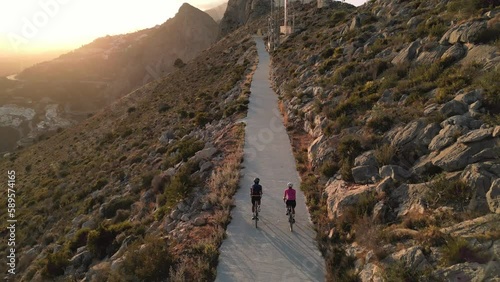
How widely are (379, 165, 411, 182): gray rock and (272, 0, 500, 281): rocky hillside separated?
0.04m

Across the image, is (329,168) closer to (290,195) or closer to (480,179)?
(290,195)

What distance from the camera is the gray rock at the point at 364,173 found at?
491 inches

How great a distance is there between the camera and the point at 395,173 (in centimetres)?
1152

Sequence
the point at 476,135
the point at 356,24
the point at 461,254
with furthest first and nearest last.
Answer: the point at 356,24
the point at 476,135
the point at 461,254

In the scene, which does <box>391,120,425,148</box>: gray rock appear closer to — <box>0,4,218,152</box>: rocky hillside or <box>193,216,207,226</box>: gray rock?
<box>193,216,207,226</box>: gray rock

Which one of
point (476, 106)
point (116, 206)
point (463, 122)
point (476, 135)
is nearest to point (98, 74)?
point (116, 206)

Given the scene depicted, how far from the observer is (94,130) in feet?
155

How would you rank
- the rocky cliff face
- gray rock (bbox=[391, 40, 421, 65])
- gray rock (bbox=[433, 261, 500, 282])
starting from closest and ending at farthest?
gray rock (bbox=[433, 261, 500, 282]) → gray rock (bbox=[391, 40, 421, 65]) → the rocky cliff face

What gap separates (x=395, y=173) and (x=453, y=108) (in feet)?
13.3

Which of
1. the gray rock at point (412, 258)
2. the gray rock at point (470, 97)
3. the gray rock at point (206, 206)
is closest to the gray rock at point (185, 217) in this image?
the gray rock at point (206, 206)

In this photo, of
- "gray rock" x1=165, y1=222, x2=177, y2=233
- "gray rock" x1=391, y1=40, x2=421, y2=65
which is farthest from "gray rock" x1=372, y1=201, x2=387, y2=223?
"gray rock" x1=391, y1=40, x2=421, y2=65

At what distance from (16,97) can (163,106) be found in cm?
12994

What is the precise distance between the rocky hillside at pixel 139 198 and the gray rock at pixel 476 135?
9.02 m

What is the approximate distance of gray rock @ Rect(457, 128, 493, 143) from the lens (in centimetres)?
1032
